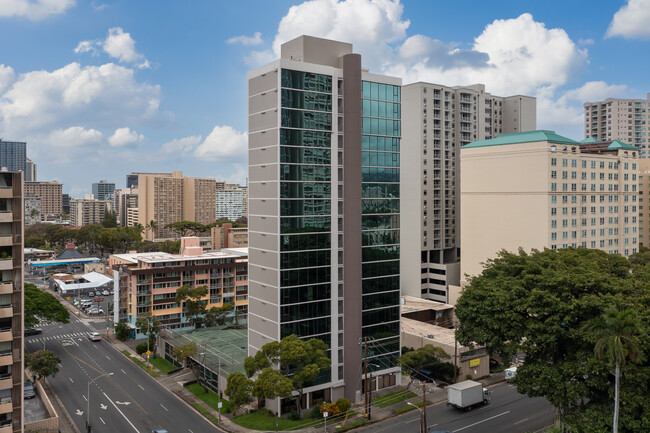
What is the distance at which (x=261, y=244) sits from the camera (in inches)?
1939

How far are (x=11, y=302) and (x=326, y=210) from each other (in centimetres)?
2751

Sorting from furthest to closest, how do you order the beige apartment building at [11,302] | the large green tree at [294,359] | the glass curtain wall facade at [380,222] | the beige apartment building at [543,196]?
the beige apartment building at [543,196] → the glass curtain wall facade at [380,222] → the large green tree at [294,359] → the beige apartment building at [11,302]

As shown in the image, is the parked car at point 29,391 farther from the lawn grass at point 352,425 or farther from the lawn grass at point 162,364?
the lawn grass at point 352,425

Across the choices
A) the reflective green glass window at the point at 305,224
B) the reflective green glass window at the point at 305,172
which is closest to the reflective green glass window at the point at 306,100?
the reflective green glass window at the point at 305,172

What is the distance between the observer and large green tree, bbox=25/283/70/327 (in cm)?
6344

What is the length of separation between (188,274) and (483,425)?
53877 millimetres

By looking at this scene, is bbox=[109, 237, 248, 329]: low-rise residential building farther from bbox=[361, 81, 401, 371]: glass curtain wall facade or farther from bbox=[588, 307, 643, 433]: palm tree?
bbox=[588, 307, 643, 433]: palm tree

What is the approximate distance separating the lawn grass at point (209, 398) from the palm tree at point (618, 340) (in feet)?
110

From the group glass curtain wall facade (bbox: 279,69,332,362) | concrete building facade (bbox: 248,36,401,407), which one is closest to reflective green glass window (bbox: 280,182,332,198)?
glass curtain wall facade (bbox: 279,69,332,362)

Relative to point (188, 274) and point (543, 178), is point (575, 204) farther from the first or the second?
point (188, 274)

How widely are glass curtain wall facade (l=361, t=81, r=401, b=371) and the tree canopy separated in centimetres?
1240

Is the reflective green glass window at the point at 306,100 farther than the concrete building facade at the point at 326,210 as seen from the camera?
No

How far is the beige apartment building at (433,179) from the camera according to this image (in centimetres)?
8762

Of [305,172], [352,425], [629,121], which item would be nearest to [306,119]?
[305,172]
